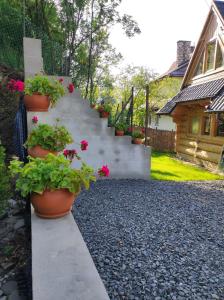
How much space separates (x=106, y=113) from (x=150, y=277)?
167 inches

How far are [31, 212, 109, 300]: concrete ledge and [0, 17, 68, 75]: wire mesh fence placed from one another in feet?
21.6

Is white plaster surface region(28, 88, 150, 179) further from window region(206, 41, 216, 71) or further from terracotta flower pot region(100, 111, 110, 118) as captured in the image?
Answer: window region(206, 41, 216, 71)

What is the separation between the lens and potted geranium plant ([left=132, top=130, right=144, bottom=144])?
655cm

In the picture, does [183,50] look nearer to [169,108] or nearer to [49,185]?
[169,108]

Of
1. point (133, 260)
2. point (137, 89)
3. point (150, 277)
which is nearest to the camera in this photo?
point (150, 277)

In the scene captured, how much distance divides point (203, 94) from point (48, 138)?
8008 mm

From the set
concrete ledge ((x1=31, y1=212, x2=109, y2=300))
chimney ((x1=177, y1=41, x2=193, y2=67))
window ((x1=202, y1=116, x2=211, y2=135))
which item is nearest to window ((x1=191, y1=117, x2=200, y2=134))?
window ((x1=202, y1=116, x2=211, y2=135))

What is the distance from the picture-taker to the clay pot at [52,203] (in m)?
2.57

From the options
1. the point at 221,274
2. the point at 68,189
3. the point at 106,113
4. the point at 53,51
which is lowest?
the point at 221,274

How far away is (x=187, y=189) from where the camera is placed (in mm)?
6254

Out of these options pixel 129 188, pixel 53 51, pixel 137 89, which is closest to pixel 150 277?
pixel 129 188

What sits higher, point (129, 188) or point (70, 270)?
point (70, 270)

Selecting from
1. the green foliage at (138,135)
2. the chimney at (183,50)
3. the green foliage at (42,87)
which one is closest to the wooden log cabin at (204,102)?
the green foliage at (138,135)

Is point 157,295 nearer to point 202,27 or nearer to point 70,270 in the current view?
point 70,270
